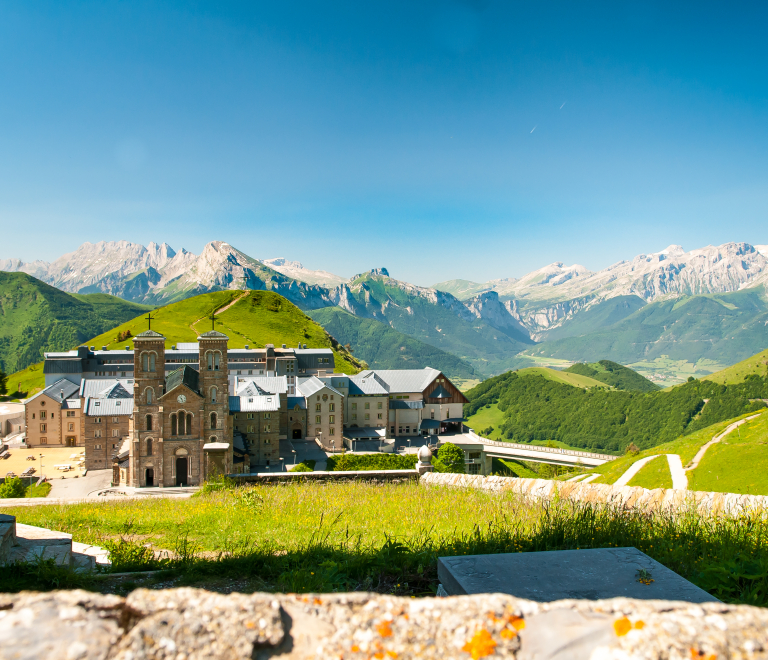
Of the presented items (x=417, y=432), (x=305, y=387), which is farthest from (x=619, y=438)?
(x=305, y=387)

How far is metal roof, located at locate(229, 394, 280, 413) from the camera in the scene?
6159cm

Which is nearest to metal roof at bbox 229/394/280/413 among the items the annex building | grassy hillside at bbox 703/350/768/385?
the annex building

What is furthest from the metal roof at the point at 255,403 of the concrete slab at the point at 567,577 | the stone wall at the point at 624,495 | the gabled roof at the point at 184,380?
the concrete slab at the point at 567,577

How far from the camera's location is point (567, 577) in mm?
5734

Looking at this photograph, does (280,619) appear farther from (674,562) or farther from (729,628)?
(674,562)

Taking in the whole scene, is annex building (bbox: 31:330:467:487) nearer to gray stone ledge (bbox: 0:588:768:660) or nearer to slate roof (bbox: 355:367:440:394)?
slate roof (bbox: 355:367:440:394)

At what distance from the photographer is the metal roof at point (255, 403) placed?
61.6m

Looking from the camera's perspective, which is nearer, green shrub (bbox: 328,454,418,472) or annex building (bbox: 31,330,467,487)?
annex building (bbox: 31,330,467,487)

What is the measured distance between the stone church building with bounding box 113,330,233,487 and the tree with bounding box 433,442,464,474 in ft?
75.3

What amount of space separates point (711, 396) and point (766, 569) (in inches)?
7641

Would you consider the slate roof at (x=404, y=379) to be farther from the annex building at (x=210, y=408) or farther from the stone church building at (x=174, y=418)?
the stone church building at (x=174, y=418)

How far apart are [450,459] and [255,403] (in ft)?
82.6

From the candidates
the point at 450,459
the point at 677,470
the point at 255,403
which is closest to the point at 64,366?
the point at 255,403

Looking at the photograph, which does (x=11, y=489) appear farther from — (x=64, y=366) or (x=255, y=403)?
(x=64, y=366)
